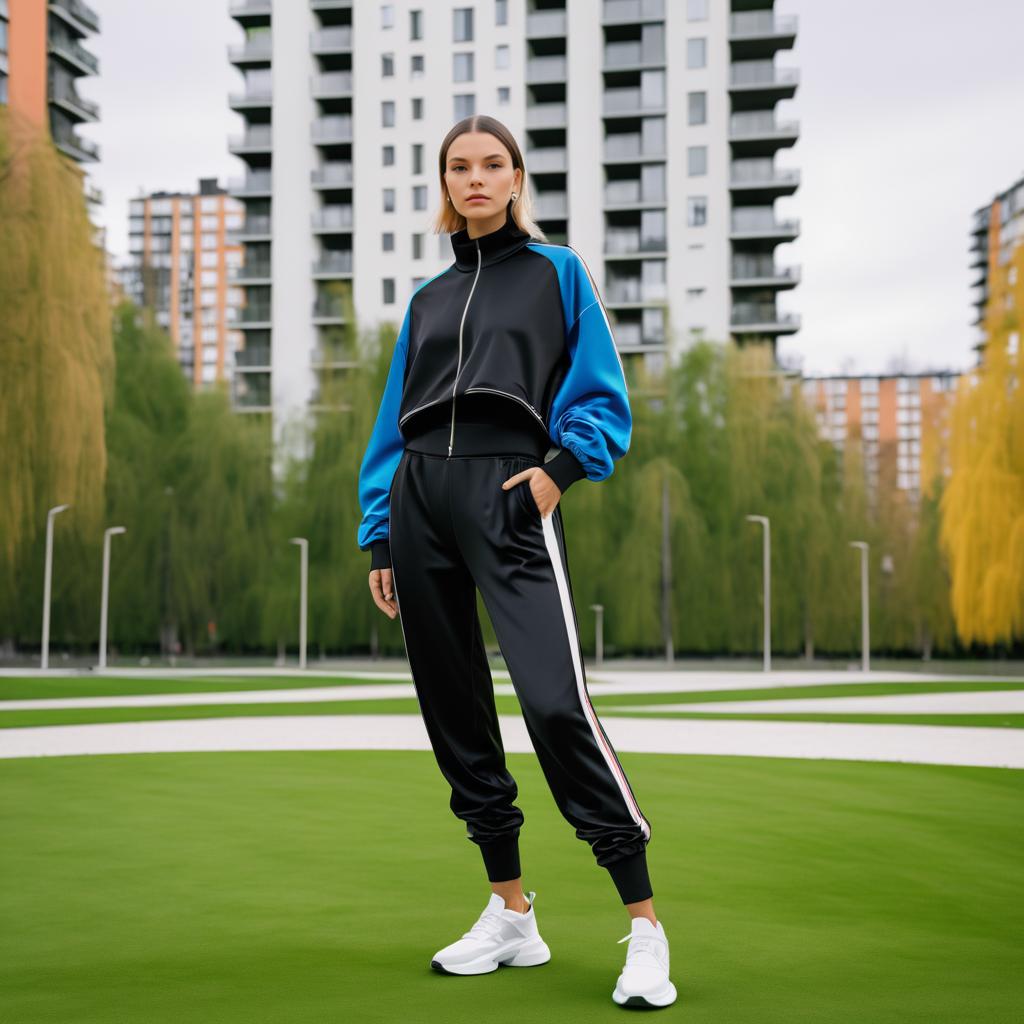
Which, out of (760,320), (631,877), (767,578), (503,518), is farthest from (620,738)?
(760,320)

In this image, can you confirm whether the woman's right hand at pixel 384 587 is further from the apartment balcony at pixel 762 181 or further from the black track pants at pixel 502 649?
the apartment balcony at pixel 762 181

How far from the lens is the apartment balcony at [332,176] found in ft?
220

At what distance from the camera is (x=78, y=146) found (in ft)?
207

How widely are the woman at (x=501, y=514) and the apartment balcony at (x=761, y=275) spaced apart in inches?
2450

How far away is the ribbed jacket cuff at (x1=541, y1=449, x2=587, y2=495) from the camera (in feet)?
11.0

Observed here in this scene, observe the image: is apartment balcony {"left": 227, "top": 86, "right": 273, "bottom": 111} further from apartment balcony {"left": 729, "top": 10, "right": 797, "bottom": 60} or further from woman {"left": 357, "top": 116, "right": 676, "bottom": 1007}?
woman {"left": 357, "top": 116, "right": 676, "bottom": 1007}

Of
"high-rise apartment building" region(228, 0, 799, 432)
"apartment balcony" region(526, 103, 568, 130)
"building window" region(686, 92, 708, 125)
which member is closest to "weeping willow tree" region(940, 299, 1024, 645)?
"high-rise apartment building" region(228, 0, 799, 432)

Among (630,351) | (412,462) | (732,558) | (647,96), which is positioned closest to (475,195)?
(412,462)

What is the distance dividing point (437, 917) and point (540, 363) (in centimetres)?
185

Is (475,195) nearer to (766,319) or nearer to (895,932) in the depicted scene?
(895,932)

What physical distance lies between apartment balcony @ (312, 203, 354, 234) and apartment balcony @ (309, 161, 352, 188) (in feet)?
3.91

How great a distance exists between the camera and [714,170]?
64812 millimetres

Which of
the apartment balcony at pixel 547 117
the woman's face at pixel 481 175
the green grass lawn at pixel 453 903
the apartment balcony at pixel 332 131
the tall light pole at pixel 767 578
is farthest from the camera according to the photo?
the apartment balcony at pixel 332 131

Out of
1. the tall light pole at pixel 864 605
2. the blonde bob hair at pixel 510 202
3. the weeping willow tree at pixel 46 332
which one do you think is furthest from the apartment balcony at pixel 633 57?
the blonde bob hair at pixel 510 202
